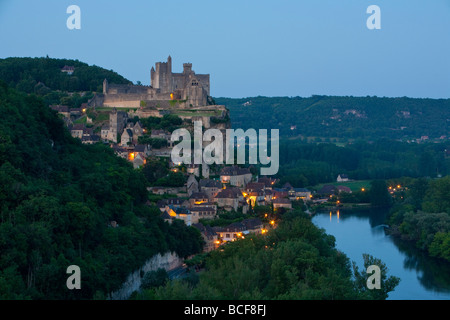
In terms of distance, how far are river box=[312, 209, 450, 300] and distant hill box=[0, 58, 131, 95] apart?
24851 mm

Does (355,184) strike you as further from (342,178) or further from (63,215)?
(63,215)

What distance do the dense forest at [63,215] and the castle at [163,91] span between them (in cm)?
1824

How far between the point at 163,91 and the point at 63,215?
117ft

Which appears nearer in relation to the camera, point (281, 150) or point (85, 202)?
point (85, 202)

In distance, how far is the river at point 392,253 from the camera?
36125mm

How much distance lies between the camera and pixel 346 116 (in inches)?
6373

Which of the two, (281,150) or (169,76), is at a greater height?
(169,76)

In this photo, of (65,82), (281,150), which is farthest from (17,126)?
(281,150)

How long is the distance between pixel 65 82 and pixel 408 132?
98.6 metres

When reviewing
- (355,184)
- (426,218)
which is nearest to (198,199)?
(426,218)
